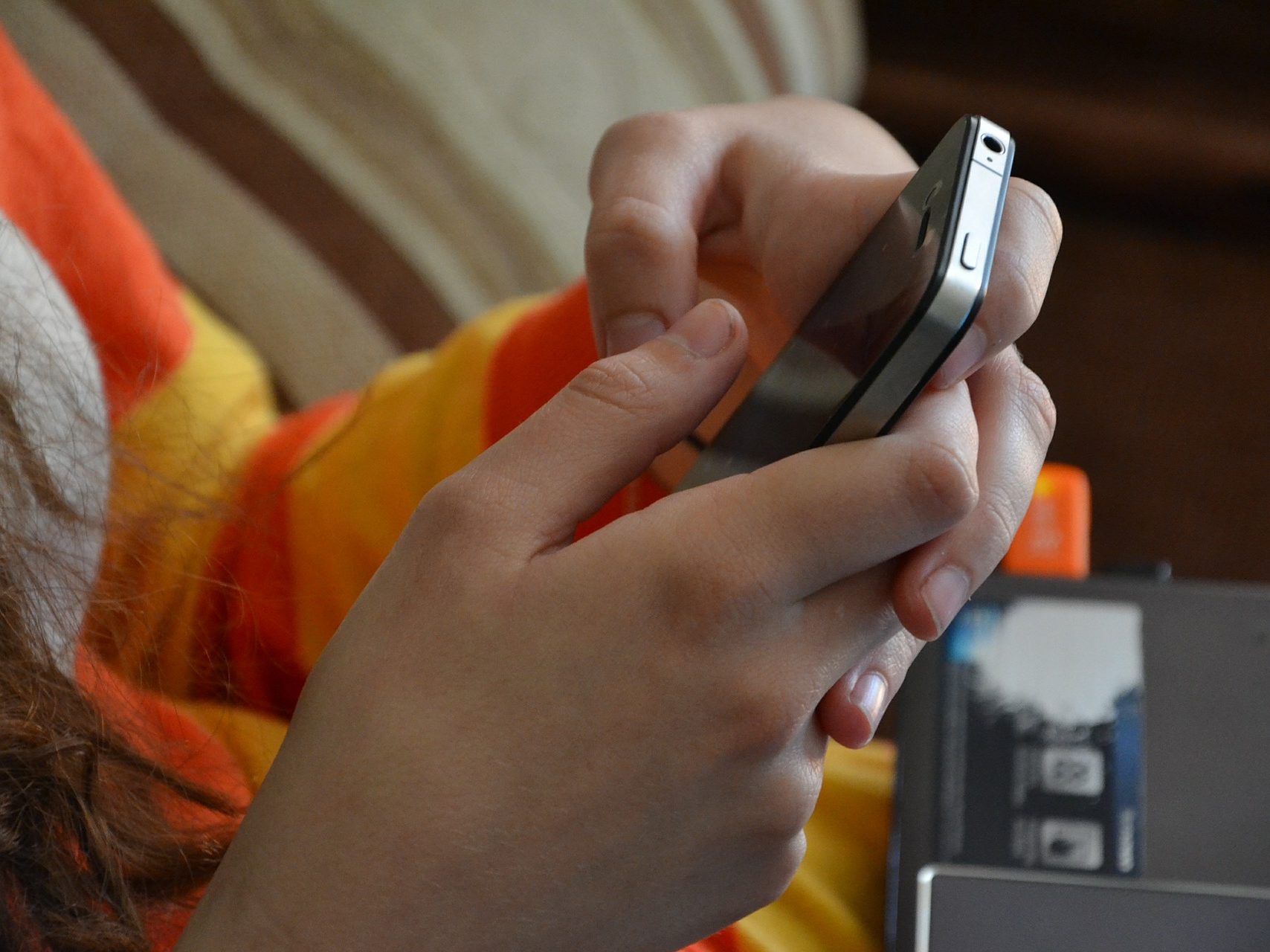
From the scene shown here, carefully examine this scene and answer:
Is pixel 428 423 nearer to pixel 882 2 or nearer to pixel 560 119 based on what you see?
pixel 560 119

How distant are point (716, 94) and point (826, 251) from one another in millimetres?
485

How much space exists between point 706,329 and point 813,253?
73mm

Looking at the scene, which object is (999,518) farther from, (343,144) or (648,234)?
(343,144)

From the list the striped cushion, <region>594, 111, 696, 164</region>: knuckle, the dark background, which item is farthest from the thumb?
the dark background

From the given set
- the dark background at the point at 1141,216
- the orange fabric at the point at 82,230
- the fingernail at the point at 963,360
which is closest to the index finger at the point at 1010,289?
the fingernail at the point at 963,360

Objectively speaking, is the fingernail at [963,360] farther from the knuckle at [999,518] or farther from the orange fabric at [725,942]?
the orange fabric at [725,942]

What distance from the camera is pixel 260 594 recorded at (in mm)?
517

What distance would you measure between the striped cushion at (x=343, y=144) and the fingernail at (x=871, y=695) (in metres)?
0.42

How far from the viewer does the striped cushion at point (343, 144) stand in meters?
0.65

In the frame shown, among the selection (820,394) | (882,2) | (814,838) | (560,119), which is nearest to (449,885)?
(820,394)

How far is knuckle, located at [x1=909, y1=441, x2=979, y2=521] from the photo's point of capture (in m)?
0.25

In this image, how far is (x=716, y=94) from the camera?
0.79 meters

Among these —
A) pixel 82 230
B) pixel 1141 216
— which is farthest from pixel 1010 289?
pixel 1141 216

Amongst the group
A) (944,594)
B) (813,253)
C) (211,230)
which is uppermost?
(211,230)
